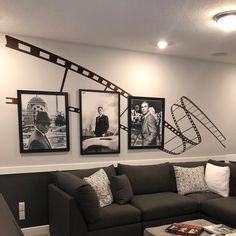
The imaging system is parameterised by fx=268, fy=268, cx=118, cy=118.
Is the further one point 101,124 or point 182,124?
point 182,124

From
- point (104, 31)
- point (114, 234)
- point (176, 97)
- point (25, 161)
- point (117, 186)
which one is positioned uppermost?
point (104, 31)

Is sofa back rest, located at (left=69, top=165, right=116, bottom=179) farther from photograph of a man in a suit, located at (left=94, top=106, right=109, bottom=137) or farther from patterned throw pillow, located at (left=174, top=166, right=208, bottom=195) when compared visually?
patterned throw pillow, located at (left=174, top=166, right=208, bottom=195)

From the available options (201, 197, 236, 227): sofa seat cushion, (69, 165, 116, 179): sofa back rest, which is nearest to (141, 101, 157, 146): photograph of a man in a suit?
(69, 165, 116, 179): sofa back rest

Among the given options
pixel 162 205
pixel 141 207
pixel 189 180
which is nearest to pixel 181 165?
pixel 189 180

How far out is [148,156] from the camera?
163 inches

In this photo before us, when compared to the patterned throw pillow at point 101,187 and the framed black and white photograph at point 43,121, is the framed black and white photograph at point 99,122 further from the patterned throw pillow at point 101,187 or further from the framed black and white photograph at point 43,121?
the patterned throw pillow at point 101,187

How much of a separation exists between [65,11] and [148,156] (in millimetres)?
2471

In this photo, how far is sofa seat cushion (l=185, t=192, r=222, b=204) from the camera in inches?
137

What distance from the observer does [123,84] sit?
3.96 metres

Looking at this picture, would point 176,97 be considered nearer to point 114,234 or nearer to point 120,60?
point 120,60

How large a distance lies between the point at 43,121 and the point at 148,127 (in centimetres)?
158

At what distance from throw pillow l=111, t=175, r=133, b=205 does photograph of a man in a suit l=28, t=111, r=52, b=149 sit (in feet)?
3.15

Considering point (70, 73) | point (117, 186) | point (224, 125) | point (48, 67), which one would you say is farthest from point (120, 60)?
point (224, 125)

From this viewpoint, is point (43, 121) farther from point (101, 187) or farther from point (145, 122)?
point (145, 122)
